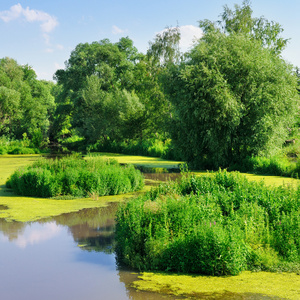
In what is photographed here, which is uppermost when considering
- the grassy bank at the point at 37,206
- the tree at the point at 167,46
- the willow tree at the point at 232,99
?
the tree at the point at 167,46

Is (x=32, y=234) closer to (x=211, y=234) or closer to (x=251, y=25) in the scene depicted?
(x=211, y=234)

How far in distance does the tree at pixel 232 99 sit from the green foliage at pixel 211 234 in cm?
1338

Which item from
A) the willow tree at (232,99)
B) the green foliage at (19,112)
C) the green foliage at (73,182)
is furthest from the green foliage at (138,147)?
the green foliage at (73,182)

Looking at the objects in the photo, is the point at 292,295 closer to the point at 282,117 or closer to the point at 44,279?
the point at 44,279

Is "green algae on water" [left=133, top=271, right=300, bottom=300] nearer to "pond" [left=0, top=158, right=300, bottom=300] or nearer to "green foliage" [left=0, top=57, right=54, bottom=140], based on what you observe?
"pond" [left=0, top=158, right=300, bottom=300]

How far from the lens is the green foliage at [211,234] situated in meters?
6.63

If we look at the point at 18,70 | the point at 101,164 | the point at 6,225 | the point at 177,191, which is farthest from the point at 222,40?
the point at 18,70

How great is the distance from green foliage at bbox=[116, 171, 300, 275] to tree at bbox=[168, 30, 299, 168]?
1338 cm

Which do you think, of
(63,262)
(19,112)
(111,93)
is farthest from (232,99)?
(19,112)

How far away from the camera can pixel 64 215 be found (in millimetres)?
11539

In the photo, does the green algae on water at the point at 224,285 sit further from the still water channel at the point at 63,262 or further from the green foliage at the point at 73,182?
the green foliage at the point at 73,182

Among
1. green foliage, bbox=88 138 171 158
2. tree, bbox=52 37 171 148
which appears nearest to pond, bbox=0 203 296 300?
green foliage, bbox=88 138 171 158

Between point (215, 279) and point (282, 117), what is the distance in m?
17.6

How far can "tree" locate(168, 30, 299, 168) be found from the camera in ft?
70.9
